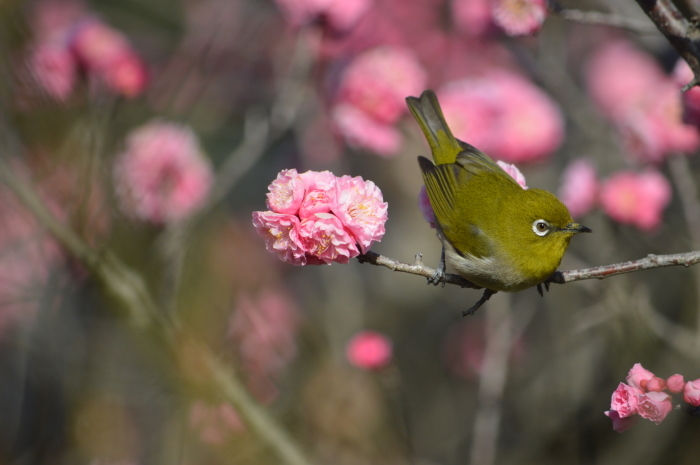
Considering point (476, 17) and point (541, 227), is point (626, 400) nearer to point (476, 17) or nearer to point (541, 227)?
point (541, 227)

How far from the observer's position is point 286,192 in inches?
66.1

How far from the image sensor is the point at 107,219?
2.47 m

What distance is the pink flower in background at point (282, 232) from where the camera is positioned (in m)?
1.66

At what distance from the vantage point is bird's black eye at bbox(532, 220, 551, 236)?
219 cm

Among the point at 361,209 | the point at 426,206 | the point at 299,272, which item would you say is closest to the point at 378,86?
the point at 426,206

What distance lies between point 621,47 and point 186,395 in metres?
4.96

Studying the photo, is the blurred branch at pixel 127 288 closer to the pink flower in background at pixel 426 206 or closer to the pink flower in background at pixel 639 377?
the pink flower in background at pixel 426 206

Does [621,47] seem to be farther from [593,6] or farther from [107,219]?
[107,219]

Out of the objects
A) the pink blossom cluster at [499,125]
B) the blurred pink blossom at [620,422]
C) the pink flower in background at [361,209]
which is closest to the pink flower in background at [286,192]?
the pink flower in background at [361,209]

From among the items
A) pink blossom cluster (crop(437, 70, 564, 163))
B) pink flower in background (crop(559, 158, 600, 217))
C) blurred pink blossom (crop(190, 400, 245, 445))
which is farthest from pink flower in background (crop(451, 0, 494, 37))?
blurred pink blossom (crop(190, 400, 245, 445))

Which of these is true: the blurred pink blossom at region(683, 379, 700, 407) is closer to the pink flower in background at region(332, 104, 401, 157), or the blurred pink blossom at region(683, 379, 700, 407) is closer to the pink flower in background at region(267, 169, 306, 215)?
the pink flower in background at region(267, 169, 306, 215)

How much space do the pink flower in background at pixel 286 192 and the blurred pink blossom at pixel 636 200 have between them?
1987 millimetres

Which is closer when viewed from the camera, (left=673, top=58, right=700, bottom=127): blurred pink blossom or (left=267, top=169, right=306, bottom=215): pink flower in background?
(left=267, top=169, right=306, bottom=215): pink flower in background

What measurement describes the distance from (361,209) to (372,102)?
1783 millimetres
